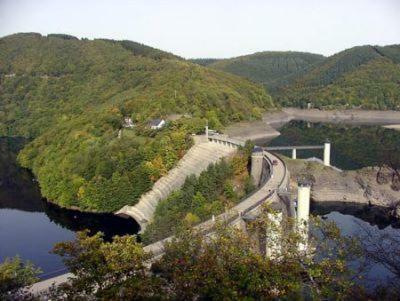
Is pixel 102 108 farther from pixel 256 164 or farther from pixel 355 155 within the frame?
pixel 355 155

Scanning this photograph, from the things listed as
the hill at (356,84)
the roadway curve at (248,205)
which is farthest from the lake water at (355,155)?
the hill at (356,84)

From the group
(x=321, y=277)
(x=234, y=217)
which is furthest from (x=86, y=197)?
(x=321, y=277)

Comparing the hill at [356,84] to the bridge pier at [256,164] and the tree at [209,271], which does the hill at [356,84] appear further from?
the tree at [209,271]

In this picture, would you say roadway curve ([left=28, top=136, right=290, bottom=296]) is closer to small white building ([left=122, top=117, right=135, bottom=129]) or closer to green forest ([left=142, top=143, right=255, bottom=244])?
green forest ([left=142, top=143, right=255, bottom=244])

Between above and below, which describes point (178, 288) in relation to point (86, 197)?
above

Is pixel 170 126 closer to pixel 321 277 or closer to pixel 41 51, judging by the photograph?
pixel 321 277
